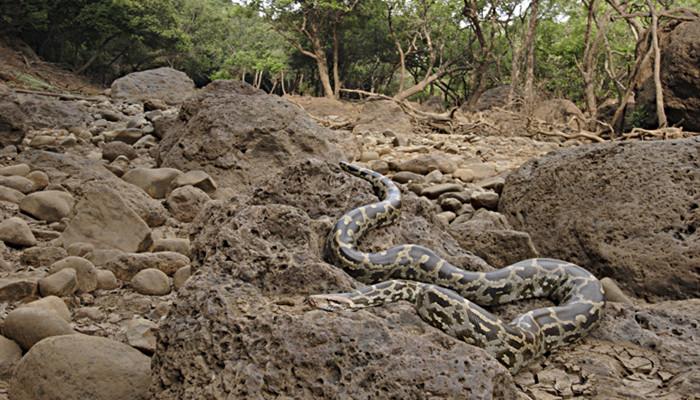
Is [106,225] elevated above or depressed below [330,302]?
below

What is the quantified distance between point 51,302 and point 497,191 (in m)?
6.22

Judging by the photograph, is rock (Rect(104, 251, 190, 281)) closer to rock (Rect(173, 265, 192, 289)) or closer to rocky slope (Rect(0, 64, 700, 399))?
rocky slope (Rect(0, 64, 700, 399))

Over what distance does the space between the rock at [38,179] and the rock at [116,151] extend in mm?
2250

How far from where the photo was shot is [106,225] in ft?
18.9

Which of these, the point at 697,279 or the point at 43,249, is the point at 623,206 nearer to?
the point at 697,279

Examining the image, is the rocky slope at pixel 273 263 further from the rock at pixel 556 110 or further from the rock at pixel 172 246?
the rock at pixel 556 110

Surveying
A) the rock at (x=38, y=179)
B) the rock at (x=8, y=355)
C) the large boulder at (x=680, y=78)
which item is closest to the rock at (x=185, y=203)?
the rock at (x=38, y=179)

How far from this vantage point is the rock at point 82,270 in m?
4.78

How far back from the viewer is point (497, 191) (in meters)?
8.69

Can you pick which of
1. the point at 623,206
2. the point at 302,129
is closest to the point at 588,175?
the point at 623,206

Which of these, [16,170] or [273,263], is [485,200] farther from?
[16,170]

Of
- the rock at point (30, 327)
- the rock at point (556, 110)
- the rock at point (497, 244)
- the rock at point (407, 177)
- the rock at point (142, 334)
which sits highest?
the rock at point (556, 110)

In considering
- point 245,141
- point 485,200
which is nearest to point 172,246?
point 245,141

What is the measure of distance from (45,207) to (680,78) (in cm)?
1398
